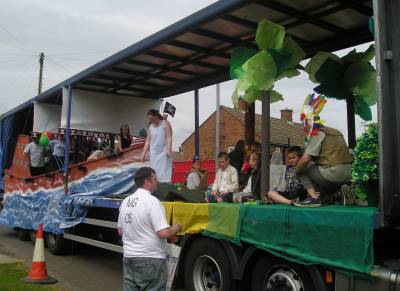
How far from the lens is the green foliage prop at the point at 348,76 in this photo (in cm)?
588

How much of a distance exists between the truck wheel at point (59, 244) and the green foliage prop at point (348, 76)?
19.3 feet

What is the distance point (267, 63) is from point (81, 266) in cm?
531

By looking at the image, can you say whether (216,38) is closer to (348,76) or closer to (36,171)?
(348,76)

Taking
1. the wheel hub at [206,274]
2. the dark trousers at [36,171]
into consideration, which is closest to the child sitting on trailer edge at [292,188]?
the wheel hub at [206,274]

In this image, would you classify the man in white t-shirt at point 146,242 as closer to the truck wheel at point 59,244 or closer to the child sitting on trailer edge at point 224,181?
the child sitting on trailer edge at point 224,181

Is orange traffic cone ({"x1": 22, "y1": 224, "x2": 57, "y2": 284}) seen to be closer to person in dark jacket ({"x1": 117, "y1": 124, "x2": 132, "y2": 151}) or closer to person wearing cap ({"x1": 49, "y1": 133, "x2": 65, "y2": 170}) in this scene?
person in dark jacket ({"x1": 117, "y1": 124, "x2": 132, "y2": 151})

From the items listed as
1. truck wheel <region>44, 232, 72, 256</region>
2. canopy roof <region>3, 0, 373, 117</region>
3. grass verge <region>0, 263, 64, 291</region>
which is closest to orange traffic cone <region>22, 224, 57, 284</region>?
grass verge <region>0, 263, 64, 291</region>

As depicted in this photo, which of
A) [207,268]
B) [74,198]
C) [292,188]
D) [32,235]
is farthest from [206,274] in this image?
[32,235]

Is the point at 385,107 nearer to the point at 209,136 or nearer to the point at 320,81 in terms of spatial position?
the point at 320,81

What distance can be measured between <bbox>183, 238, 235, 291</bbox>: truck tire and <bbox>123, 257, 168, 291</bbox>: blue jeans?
3.42 feet

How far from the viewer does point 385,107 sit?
146 inches

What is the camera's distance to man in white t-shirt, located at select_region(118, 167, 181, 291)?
4.14 meters

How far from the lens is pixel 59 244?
9.32m

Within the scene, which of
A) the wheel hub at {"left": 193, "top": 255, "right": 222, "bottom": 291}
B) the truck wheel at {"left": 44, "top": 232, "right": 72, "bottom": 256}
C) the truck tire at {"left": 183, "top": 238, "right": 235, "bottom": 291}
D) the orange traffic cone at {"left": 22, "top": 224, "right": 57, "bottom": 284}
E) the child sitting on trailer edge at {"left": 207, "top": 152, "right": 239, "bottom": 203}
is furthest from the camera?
the truck wheel at {"left": 44, "top": 232, "right": 72, "bottom": 256}
